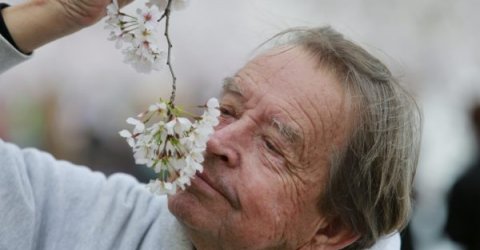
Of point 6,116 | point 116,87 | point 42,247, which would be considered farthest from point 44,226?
point 116,87

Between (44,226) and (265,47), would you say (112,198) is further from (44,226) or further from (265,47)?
(265,47)

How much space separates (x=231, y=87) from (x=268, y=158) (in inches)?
8.4

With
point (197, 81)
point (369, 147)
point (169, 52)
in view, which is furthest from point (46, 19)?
point (197, 81)

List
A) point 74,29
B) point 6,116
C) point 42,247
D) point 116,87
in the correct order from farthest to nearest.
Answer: point 116,87 < point 6,116 < point 42,247 < point 74,29

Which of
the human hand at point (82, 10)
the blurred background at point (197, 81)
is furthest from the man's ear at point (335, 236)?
the blurred background at point (197, 81)

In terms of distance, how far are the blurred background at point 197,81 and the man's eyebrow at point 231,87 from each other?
152 inches

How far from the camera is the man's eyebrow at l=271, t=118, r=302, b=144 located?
93.5 inches

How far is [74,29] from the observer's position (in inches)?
93.1

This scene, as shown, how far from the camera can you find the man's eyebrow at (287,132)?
93.5 inches

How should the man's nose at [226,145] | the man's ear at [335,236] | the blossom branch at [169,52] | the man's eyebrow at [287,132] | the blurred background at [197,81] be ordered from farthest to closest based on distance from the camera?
the blurred background at [197,81] < the man's ear at [335,236] < the man's eyebrow at [287,132] < the man's nose at [226,145] < the blossom branch at [169,52]

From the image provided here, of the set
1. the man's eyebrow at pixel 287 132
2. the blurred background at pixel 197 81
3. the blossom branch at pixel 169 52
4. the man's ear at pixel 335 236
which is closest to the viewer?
the blossom branch at pixel 169 52

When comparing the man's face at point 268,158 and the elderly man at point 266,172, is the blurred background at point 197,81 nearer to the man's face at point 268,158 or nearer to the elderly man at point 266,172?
the elderly man at point 266,172

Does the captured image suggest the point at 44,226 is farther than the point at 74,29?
Yes

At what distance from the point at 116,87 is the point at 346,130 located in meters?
5.20
